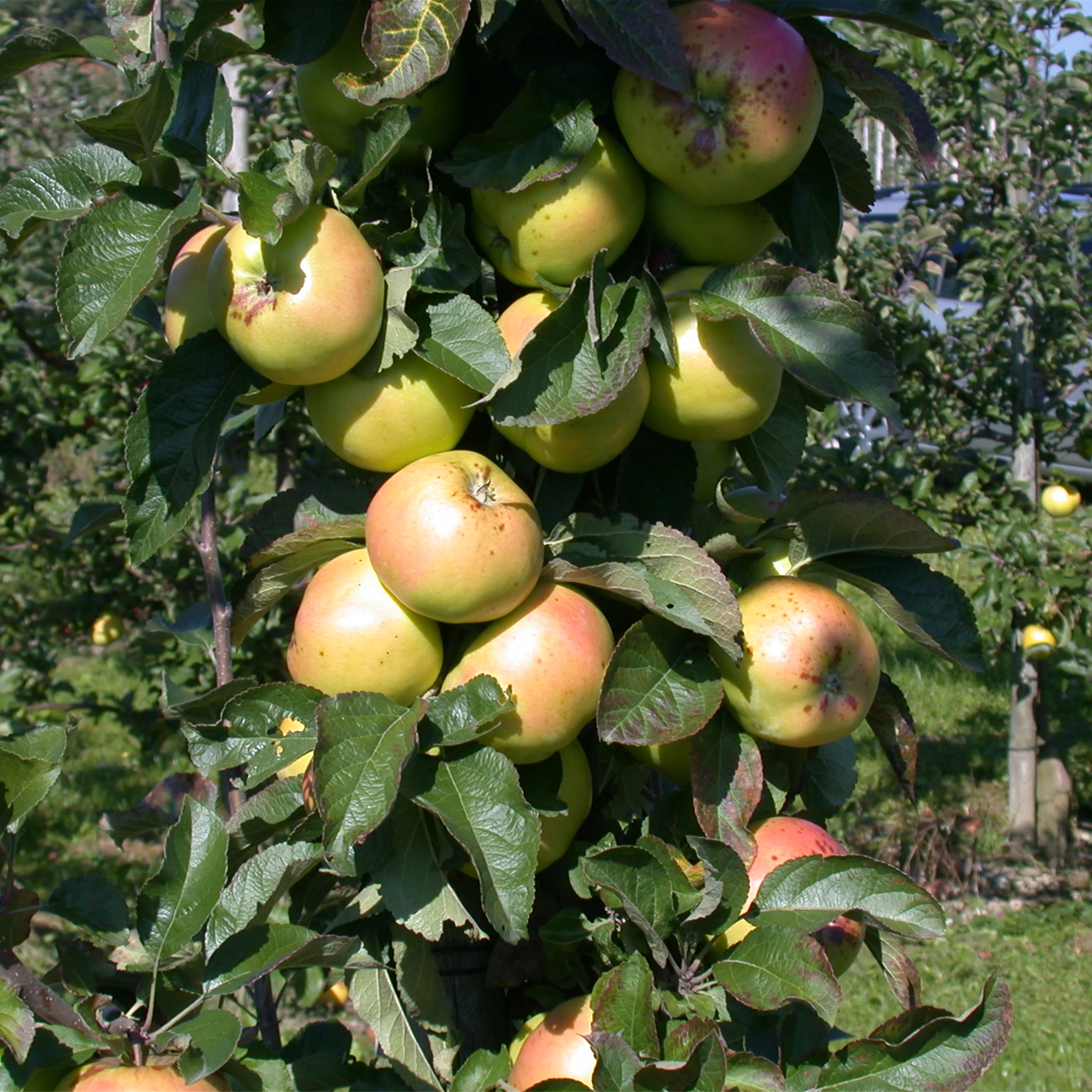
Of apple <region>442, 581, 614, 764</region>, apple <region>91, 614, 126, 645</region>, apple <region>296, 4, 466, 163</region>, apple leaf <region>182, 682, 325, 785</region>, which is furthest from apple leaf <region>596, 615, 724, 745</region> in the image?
apple <region>91, 614, 126, 645</region>

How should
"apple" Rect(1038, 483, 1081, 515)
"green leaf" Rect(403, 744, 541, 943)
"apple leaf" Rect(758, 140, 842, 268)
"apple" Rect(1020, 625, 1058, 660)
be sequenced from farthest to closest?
1. "apple" Rect(1038, 483, 1081, 515)
2. "apple" Rect(1020, 625, 1058, 660)
3. "apple leaf" Rect(758, 140, 842, 268)
4. "green leaf" Rect(403, 744, 541, 943)

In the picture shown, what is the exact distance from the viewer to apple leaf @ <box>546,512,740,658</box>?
0.91 m

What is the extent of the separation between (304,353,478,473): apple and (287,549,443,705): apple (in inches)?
4.0

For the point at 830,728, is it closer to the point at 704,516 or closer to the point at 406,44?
the point at 704,516

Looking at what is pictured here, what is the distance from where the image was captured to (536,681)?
0.92m

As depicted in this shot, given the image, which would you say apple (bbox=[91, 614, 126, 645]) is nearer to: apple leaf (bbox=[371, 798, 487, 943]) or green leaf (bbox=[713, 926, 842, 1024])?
apple leaf (bbox=[371, 798, 487, 943])

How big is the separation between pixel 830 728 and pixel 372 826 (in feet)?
1.42

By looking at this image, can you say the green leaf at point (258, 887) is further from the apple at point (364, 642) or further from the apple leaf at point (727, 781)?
the apple leaf at point (727, 781)

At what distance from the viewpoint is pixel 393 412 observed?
97 cm

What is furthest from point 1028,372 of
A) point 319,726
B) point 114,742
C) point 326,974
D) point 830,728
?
point 114,742

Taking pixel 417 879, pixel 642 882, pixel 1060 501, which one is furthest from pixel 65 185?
pixel 1060 501

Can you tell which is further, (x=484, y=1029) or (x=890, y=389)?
(x=484, y=1029)

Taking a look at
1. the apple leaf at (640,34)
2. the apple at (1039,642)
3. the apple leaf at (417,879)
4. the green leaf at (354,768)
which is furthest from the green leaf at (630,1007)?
the apple at (1039,642)

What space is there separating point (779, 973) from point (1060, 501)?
3.27m
